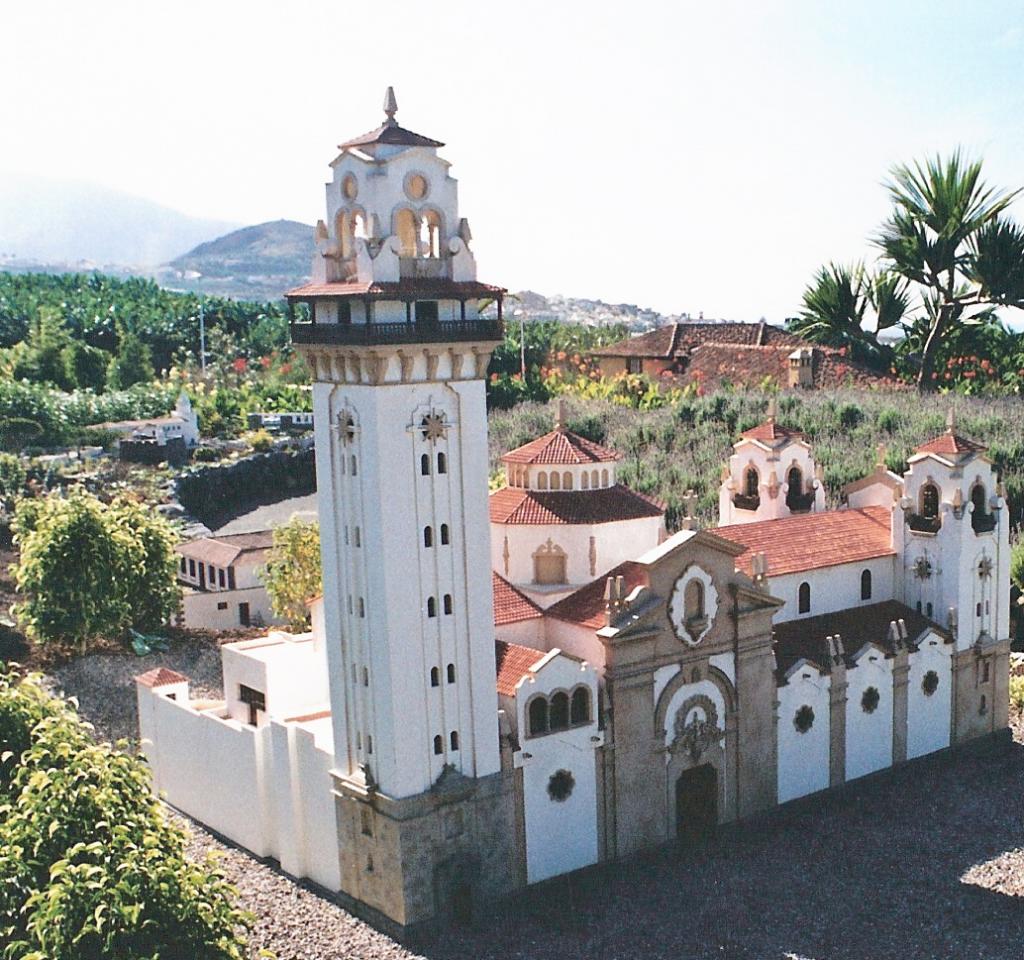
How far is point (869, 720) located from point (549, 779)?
9.66 metres

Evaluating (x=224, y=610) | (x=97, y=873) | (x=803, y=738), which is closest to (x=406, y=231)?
(x=97, y=873)

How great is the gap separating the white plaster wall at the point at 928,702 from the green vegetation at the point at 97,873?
62.6 feet

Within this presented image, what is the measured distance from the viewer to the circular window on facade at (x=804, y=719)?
31.0 m

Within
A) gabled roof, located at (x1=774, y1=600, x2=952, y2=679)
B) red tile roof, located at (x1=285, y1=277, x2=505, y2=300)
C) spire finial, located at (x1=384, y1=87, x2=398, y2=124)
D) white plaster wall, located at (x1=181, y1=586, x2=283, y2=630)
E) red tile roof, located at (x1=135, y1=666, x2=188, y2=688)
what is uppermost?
spire finial, located at (x1=384, y1=87, x2=398, y2=124)

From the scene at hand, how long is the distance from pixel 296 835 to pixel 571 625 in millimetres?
7235

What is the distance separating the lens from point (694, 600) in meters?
28.8

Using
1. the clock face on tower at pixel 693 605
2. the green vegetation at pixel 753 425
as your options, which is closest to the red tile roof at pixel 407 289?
the clock face on tower at pixel 693 605

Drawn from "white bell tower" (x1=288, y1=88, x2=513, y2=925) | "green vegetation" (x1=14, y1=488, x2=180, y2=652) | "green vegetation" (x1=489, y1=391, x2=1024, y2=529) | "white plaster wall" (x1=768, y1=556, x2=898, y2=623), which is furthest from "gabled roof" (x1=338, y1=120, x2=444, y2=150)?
"green vegetation" (x1=489, y1=391, x2=1024, y2=529)

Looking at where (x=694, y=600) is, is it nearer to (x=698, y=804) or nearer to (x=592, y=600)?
(x=592, y=600)

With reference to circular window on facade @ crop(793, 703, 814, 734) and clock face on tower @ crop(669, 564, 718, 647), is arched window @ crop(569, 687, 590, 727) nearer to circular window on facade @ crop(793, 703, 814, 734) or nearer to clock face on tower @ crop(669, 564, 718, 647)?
clock face on tower @ crop(669, 564, 718, 647)

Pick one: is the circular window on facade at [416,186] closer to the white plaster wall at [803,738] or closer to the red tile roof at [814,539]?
the red tile roof at [814,539]

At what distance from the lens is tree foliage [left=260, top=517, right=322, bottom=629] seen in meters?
43.2

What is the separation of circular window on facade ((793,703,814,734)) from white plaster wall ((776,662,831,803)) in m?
0.07

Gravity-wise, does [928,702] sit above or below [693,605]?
below
